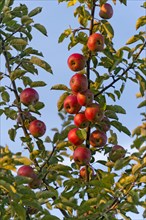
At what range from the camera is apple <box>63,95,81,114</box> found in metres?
4.61

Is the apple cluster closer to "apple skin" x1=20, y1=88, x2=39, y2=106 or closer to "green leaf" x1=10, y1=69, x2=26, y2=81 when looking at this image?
"apple skin" x1=20, y1=88, x2=39, y2=106

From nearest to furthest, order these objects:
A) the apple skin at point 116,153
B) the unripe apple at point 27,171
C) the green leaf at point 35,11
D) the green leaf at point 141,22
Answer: the unripe apple at point 27,171
the apple skin at point 116,153
the green leaf at point 35,11
the green leaf at point 141,22

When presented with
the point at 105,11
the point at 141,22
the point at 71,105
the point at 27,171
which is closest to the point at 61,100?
the point at 71,105

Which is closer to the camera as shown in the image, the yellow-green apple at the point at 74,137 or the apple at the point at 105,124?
the yellow-green apple at the point at 74,137

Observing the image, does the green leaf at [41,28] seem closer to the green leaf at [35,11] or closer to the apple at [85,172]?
the green leaf at [35,11]

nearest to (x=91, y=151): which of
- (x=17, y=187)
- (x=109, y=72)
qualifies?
(x=109, y=72)

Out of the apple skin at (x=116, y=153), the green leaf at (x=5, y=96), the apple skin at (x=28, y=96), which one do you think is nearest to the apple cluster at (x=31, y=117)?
the apple skin at (x=28, y=96)

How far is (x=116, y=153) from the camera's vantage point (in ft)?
15.1

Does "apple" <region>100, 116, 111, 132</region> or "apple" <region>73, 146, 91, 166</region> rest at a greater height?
"apple" <region>100, 116, 111, 132</region>

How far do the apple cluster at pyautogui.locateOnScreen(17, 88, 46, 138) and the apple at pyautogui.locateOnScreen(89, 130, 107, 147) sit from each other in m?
0.49

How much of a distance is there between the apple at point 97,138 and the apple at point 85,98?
30cm

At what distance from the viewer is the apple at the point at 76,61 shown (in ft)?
15.2

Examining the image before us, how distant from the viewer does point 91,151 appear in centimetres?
488

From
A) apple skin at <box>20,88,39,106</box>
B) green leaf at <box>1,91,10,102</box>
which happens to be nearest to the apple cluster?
apple skin at <box>20,88,39,106</box>
